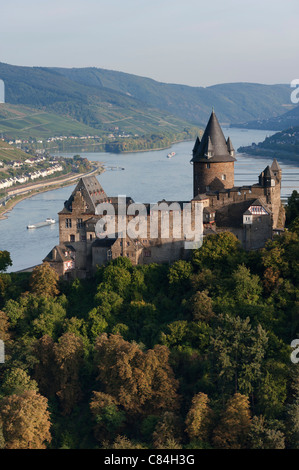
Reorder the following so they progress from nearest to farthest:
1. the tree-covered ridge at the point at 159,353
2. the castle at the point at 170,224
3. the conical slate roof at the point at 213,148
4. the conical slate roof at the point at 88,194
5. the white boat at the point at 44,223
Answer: the tree-covered ridge at the point at 159,353 → the castle at the point at 170,224 → the conical slate roof at the point at 88,194 → the conical slate roof at the point at 213,148 → the white boat at the point at 44,223

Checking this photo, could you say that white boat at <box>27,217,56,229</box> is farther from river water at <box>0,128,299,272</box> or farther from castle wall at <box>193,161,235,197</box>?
castle wall at <box>193,161,235,197</box>

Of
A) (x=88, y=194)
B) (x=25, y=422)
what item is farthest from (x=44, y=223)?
(x=25, y=422)

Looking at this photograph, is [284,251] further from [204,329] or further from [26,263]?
[26,263]

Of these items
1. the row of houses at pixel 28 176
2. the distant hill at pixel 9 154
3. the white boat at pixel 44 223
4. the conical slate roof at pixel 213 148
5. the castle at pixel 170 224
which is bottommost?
the white boat at pixel 44 223

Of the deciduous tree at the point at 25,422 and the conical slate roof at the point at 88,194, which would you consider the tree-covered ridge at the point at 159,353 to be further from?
the conical slate roof at the point at 88,194

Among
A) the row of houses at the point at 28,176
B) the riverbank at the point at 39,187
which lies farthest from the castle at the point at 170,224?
the row of houses at the point at 28,176
